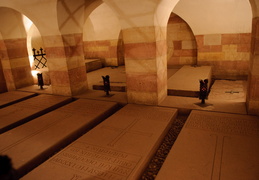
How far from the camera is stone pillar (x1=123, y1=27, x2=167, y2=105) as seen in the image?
14.4ft

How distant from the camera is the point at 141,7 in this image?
4.09 metres

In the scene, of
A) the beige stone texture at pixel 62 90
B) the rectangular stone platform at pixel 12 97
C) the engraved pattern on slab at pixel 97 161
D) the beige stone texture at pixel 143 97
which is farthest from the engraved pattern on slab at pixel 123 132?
the rectangular stone platform at pixel 12 97

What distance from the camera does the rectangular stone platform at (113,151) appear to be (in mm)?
2621

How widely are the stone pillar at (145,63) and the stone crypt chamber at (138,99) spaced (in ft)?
0.07

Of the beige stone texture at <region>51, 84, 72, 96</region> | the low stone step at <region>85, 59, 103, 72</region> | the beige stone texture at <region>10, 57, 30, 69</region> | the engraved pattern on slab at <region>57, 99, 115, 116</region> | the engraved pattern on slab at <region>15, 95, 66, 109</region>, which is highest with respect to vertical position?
the beige stone texture at <region>10, 57, 30, 69</region>

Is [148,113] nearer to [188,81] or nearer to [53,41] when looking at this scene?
[188,81]

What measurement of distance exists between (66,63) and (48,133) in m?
2.32

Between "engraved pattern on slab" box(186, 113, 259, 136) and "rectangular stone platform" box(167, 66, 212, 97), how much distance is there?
1.16m

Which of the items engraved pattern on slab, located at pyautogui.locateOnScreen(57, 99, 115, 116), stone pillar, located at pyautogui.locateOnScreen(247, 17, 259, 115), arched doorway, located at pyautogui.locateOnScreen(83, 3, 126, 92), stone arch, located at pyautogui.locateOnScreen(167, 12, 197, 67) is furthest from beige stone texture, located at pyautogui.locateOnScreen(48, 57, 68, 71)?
stone arch, located at pyautogui.locateOnScreen(167, 12, 197, 67)

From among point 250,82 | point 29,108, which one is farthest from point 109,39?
point 250,82

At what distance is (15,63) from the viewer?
6852mm

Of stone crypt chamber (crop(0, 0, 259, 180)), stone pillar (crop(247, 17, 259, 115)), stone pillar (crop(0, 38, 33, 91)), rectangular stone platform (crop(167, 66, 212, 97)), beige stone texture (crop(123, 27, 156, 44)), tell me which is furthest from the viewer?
stone pillar (crop(0, 38, 33, 91))

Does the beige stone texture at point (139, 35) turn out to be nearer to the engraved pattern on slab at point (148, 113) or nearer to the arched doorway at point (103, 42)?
the engraved pattern on slab at point (148, 113)

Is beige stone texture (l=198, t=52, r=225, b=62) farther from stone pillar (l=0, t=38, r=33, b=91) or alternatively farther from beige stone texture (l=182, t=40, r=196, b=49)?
stone pillar (l=0, t=38, r=33, b=91)
